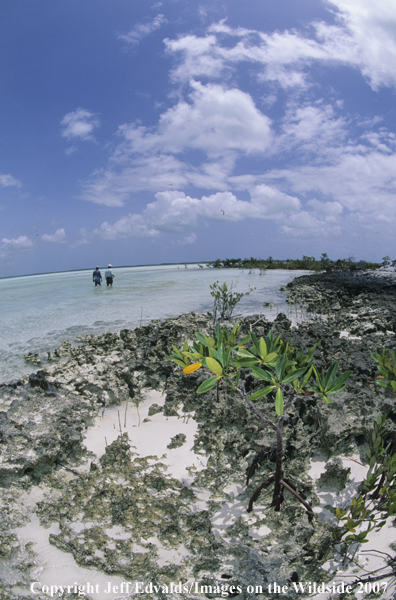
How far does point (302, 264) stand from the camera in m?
39.9

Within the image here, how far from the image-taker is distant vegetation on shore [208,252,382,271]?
110 feet

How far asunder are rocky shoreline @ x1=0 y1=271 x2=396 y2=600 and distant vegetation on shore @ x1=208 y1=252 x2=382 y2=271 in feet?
104

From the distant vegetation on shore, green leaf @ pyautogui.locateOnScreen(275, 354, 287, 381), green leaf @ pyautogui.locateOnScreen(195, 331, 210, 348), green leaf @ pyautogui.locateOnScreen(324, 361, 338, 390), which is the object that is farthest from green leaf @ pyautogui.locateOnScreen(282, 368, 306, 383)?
the distant vegetation on shore

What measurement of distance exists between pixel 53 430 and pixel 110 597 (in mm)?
1553

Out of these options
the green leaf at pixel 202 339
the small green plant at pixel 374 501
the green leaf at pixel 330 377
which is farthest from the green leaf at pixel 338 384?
the green leaf at pixel 202 339

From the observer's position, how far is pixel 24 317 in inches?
440

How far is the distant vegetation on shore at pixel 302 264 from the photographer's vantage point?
33.4 metres

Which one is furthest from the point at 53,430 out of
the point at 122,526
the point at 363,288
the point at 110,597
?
the point at 363,288

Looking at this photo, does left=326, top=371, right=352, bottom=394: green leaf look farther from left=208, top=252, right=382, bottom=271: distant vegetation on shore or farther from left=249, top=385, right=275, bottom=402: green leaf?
left=208, top=252, right=382, bottom=271: distant vegetation on shore

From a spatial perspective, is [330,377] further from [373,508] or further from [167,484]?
[167,484]

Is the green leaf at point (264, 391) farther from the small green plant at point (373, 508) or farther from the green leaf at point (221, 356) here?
the small green plant at point (373, 508)

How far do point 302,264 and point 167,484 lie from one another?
133 feet

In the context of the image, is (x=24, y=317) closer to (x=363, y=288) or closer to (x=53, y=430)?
(x=53, y=430)

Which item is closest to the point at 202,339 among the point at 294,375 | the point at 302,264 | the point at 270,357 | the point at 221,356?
the point at 221,356
